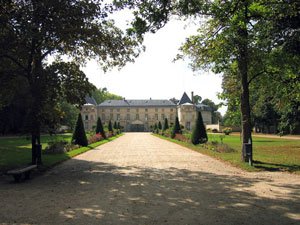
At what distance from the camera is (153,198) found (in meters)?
7.63

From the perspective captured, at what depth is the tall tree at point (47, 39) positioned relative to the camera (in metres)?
11.4

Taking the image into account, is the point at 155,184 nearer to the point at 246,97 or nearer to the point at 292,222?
the point at 292,222

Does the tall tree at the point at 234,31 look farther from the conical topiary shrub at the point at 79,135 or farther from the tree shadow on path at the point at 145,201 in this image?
the conical topiary shrub at the point at 79,135

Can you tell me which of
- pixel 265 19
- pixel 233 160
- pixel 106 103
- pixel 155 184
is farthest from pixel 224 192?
pixel 106 103

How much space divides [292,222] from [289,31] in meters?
13.0

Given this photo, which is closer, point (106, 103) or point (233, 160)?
point (233, 160)

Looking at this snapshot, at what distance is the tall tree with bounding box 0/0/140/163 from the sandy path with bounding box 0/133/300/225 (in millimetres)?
2937

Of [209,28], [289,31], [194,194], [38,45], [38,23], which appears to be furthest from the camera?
[289,31]

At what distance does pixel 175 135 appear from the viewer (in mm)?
37750

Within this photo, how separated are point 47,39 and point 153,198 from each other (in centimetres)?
754

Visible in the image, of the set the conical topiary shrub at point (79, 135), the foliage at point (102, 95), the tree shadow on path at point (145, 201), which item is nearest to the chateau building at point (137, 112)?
the foliage at point (102, 95)

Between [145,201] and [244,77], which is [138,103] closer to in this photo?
[244,77]

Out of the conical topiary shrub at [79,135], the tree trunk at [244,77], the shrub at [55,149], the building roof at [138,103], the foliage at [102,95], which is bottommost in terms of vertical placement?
the shrub at [55,149]

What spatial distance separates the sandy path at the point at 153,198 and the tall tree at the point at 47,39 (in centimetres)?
294
